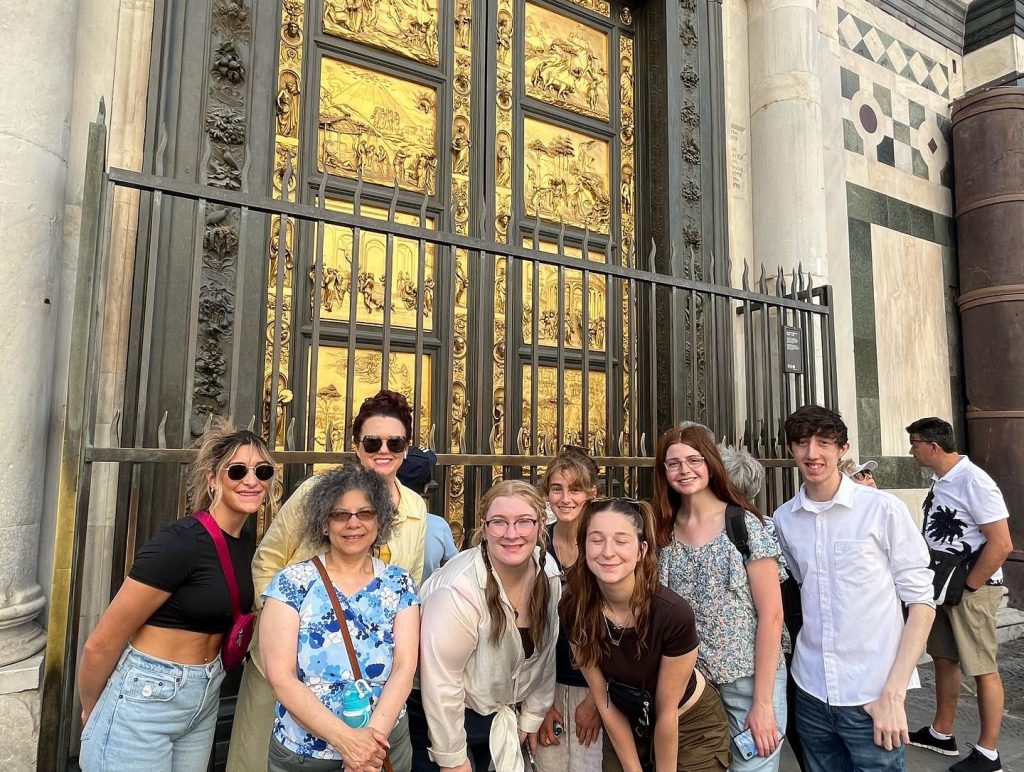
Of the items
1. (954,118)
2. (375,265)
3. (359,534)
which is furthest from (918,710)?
(954,118)

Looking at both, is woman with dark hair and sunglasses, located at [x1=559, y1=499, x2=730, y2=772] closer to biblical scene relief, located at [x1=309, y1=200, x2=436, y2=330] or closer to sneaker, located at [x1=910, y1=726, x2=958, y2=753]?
biblical scene relief, located at [x1=309, y1=200, x2=436, y2=330]

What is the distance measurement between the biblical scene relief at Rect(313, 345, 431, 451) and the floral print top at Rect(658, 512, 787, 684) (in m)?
2.08

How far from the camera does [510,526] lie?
230 cm

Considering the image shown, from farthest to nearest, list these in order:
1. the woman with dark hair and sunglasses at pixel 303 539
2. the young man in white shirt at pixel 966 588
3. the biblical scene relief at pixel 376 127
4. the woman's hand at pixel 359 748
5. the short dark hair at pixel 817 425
→ 1. the biblical scene relief at pixel 376 127
2. the young man in white shirt at pixel 966 588
3. the short dark hair at pixel 817 425
4. the woman with dark hair and sunglasses at pixel 303 539
5. the woman's hand at pixel 359 748

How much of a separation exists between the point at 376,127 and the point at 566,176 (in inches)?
65.4

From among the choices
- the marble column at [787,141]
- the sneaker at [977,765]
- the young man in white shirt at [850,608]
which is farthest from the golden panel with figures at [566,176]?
the sneaker at [977,765]

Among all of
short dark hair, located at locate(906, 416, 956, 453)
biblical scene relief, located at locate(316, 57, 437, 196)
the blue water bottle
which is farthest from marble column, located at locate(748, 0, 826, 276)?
the blue water bottle

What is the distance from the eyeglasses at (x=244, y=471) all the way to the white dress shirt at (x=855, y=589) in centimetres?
210

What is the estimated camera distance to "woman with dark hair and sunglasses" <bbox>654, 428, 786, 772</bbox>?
98.2 inches

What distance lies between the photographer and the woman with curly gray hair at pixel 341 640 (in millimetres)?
2014

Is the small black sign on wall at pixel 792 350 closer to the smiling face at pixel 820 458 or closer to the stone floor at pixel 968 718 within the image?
the stone floor at pixel 968 718

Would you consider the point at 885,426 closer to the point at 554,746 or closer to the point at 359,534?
the point at 554,746

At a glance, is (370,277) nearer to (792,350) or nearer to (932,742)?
(792,350)

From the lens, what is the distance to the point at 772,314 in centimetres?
656
